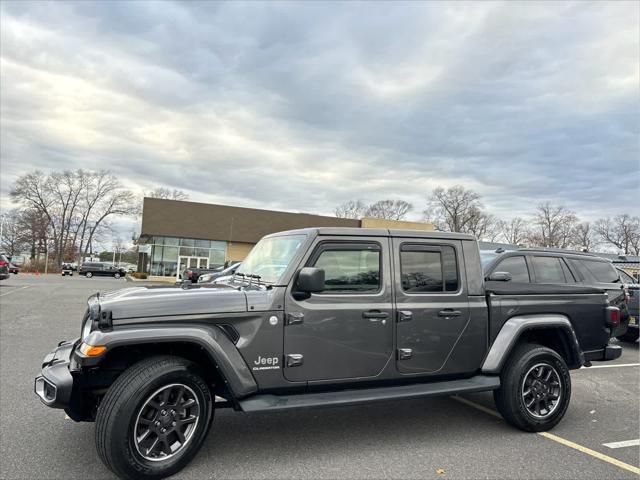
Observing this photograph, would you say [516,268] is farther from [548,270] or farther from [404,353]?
[404,353]

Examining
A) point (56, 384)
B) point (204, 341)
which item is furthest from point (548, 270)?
point (56, 384)

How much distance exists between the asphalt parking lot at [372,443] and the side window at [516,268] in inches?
96.1

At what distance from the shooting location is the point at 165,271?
37938 millimetres

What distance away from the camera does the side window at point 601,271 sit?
860 centimetres

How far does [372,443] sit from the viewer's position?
398 centimetres

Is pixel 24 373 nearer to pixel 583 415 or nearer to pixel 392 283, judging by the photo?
pixel 392 283

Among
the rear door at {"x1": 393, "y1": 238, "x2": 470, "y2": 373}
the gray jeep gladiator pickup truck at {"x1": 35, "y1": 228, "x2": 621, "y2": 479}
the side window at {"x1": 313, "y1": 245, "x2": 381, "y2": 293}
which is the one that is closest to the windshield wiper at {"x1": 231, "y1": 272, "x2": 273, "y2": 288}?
the gray jeep gladiator pickup truck at {"x1": 35, "y1": 228, "x2": 621, "y2": 479}

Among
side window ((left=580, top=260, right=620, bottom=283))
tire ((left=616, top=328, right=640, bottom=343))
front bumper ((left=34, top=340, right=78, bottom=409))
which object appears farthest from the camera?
tire ((left=616, top=328, right=640, bottom=343))

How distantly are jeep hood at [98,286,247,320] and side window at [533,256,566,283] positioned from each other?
630 cm

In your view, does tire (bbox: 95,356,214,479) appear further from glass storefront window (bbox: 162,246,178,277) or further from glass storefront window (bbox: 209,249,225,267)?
glass storefront window (bbox: 209,249,225,267)

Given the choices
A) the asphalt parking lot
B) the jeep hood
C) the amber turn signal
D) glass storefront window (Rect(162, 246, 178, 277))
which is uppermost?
glass storefront window (Rect(162, 246, 178, 277))

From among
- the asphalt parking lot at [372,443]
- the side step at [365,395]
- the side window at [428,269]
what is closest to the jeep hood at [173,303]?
the side step at [365,395]

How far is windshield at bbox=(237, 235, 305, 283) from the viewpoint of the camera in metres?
3.90

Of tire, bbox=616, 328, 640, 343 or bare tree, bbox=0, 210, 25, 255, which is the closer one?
tire, bbox=616, 328, 640, 343
